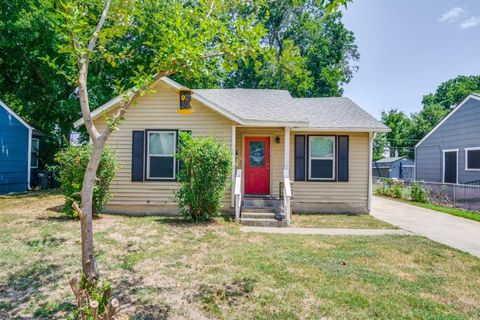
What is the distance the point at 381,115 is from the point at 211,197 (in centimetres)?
4277

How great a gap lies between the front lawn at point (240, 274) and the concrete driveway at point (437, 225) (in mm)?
698

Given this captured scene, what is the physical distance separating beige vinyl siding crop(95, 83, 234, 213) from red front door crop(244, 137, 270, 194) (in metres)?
1.46

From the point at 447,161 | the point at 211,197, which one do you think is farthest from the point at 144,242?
the point at 447,161

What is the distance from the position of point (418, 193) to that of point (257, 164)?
8.22 metres

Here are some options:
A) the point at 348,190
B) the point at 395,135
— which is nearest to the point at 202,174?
the point at 348,190

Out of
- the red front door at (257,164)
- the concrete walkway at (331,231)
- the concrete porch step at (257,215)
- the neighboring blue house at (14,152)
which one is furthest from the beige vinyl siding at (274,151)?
the neighboring blue house at (14,152)

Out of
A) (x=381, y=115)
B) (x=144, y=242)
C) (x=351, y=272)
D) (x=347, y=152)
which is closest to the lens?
(x=351, y=272)

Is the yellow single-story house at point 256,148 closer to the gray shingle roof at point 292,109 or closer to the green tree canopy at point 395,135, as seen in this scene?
the gray shingle roof at point 292,109

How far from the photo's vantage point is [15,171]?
15078 mm

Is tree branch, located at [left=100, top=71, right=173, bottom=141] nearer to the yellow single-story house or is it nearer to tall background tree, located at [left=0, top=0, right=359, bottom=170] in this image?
the yellow single-story house

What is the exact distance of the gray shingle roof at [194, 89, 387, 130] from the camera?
9961 millimetres

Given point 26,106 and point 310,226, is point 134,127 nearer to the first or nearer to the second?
point 310,226

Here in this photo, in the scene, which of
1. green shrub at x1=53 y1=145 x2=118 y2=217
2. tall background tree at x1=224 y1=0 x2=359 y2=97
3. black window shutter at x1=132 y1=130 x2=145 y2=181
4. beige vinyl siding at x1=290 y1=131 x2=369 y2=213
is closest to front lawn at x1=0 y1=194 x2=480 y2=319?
green shrub at x1=53 y1=145 x2=118 y2=217

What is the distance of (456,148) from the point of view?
1436cm
